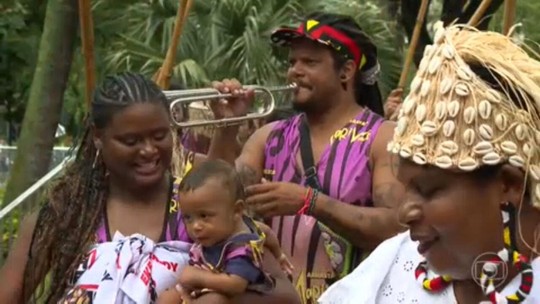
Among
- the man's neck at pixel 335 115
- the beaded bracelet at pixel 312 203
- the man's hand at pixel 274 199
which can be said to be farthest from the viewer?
the man's neck at pixel 335 115

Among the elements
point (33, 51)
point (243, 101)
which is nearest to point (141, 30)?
point (33, 51)

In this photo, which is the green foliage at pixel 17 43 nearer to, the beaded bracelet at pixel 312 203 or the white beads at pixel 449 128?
the beaded bracelet at pixel 312 203

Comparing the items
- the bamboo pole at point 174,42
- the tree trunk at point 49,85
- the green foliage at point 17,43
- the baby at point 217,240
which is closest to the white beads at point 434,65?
the baby at point 217,240

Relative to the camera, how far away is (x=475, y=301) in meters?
2.54

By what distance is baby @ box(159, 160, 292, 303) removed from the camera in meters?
3.36

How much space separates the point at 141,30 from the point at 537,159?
12483 millimetres

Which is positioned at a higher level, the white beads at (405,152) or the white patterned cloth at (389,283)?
the white beads at (405,152)

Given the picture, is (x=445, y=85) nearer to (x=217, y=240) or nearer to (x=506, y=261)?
(x=506, y=261)

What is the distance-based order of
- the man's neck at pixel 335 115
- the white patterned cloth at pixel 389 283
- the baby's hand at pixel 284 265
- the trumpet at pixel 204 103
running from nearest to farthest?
the white patterned cloth at pixel 389 283 → the baby's hand at pixel 284 265 → the trumpet at pixel 204 103 → the man's neck at pixel 335 115

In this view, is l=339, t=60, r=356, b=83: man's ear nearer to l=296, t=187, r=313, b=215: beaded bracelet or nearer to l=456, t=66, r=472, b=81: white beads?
l=296, t=187, r=313, b=215: beaded bracelet

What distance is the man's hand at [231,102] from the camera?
14.7 ft

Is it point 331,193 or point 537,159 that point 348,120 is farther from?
point 537,159

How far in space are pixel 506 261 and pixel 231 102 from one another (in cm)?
215

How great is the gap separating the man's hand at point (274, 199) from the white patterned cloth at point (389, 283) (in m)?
1.08
